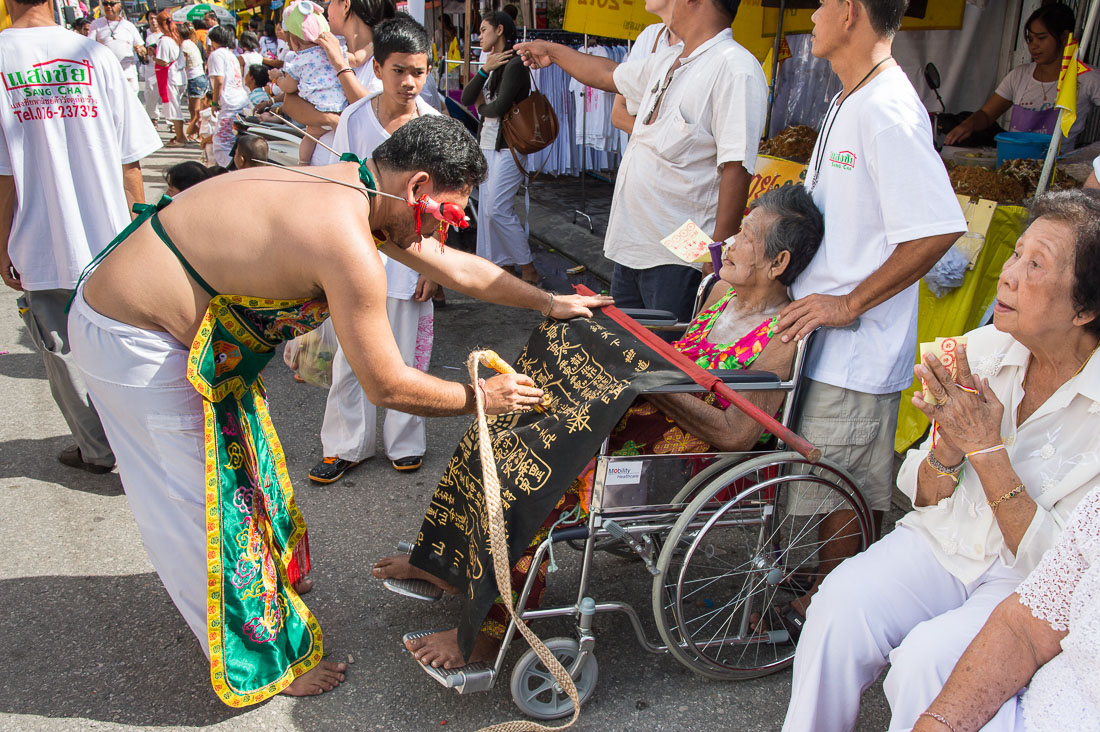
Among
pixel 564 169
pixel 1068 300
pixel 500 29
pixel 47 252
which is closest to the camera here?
pixel 1068 300

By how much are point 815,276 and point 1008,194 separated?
1.84m

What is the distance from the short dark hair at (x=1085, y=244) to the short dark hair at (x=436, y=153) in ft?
4.47

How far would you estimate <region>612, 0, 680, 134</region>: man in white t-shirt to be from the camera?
11.0 ft

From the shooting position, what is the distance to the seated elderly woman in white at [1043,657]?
56.4 inches

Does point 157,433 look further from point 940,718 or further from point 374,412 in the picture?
point 940,718

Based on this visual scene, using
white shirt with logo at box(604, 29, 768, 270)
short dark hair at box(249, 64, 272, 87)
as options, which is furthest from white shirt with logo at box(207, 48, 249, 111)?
white shirt with logo at box(604, 29, 768, 270)

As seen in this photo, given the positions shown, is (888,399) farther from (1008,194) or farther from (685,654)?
(1008,194)

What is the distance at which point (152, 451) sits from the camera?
211cm

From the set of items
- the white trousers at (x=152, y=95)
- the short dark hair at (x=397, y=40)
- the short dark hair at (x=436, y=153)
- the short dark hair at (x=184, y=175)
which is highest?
the short dark hair at (x=397, y=40)

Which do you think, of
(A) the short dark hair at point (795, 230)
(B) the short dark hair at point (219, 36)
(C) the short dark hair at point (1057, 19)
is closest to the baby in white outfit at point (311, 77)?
(A) the short dark hair at point (795, 230)

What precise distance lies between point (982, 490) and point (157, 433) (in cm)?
207

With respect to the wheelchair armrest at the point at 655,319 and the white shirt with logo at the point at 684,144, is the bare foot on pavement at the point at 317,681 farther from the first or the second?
the white shirt with logo at the point at 684,144

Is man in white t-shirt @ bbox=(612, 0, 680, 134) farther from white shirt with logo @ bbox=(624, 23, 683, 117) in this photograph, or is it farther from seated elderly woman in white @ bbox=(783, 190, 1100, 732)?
seated elderly woman in white @ bbox=(783, 190, 1100, 732)

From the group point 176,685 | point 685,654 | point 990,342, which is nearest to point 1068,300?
point 990,342
